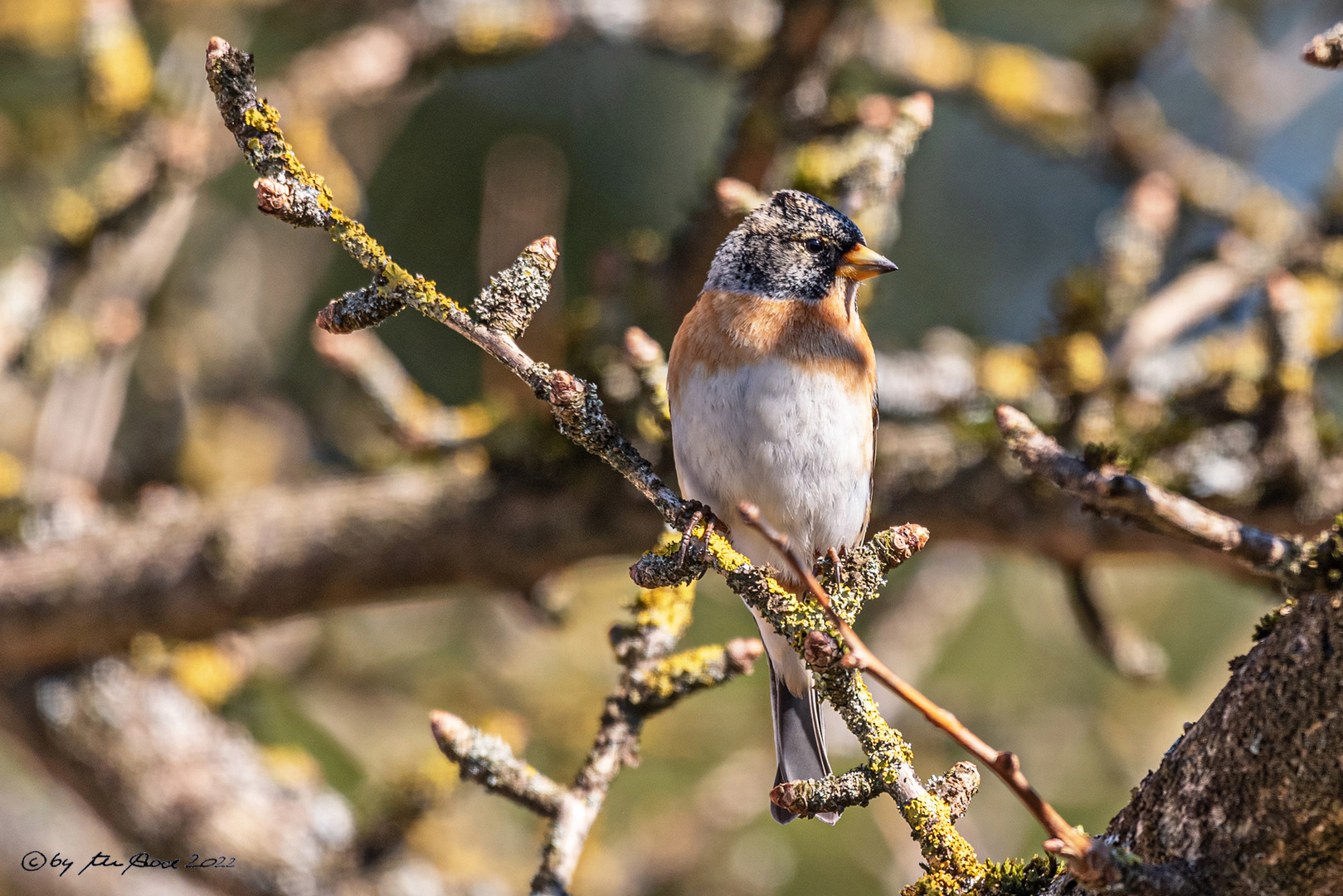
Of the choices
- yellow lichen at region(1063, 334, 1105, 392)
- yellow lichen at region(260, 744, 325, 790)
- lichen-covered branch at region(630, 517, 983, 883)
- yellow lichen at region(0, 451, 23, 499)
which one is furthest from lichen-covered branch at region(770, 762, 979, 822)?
yellow lichen at region(0, 451, 23, 499)

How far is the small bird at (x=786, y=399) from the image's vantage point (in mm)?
2109

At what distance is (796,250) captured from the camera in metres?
2.39

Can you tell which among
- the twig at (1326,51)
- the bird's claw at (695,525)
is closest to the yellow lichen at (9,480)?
the bird's claw at (695,525)

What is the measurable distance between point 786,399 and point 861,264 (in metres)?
0.39

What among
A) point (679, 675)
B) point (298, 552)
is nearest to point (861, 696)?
point (679, 675)

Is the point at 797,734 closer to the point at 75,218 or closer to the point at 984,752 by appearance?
the point at 984,752

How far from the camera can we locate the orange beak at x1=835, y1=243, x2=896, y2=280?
222 centimetres

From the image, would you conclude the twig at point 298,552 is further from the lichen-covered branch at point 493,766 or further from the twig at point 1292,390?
the twig at point 1292,390

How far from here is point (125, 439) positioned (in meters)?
4.70

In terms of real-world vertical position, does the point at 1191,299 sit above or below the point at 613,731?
above

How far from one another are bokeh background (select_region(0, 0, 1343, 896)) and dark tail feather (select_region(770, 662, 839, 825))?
80cm

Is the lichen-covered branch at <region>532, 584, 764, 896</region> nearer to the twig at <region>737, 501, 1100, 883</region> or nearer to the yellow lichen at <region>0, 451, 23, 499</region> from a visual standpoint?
the twig at <region>737, 501, 1100, 883</region>

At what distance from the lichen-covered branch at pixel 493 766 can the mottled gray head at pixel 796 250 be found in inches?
44.1

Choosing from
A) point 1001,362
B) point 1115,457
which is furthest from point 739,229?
point 1115,457
